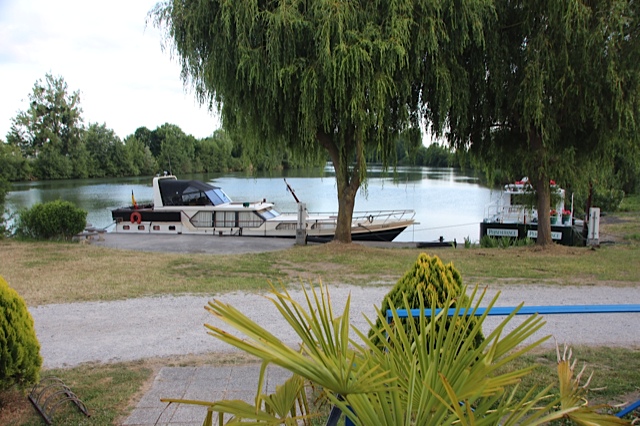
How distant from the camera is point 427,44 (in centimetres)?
1121

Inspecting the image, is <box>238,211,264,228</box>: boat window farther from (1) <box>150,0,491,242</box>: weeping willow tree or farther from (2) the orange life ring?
(1) <box>150,0,491,242</box>: weeping willow tree

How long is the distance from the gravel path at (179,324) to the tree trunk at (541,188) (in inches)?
201

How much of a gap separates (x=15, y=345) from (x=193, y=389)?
4.47 ft

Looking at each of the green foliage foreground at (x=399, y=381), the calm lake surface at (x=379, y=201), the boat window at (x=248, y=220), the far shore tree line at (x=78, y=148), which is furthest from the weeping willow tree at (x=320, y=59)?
the far shore tree line at (x=78, y=148)

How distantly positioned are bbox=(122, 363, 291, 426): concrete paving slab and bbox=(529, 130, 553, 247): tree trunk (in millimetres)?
10295

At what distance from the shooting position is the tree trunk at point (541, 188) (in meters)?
12.8

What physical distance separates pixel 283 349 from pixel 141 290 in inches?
283

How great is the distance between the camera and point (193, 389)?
422 centimetres

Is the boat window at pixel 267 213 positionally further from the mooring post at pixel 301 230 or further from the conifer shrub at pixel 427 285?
the conifer shrub at pixel 427 285

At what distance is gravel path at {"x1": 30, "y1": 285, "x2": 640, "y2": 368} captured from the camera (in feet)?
17.8

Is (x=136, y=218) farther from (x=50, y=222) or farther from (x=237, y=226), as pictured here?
(x=50, y=222)

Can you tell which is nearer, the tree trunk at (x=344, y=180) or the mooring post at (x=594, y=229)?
the tree trunk at (x=344, y=180)

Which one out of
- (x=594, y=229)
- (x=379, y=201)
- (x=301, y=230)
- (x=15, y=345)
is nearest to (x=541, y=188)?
(x=594, y=229)

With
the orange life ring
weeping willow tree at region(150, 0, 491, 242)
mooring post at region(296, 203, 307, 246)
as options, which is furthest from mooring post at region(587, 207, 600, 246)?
the orange life ring
